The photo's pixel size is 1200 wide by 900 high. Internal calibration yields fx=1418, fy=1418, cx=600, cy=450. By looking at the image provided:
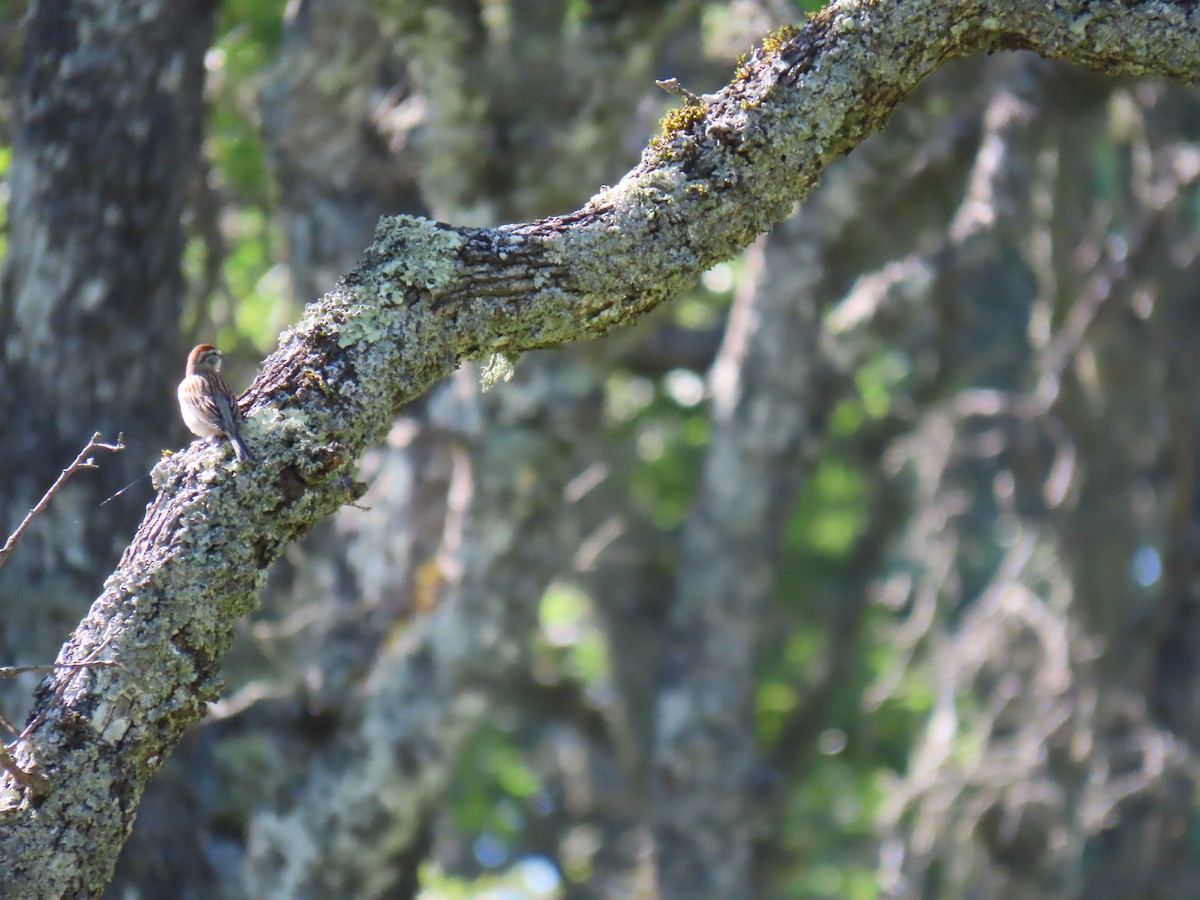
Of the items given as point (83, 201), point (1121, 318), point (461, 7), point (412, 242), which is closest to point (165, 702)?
point (412, 242)

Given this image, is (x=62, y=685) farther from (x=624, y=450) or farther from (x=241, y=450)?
(x=624, y=450)

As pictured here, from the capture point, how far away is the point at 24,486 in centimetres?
441

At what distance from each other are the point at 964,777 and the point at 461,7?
506 centimetres

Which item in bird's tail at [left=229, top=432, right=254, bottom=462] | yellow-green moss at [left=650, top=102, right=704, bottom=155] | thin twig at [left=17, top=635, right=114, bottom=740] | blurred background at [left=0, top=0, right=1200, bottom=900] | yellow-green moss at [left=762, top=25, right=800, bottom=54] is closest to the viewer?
thin twig at [left=17, top=635, right=114, bottom=740]

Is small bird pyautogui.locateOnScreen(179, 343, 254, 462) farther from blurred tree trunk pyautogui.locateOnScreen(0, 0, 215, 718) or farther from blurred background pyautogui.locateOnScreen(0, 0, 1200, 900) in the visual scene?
blurred background pyautogui.locateOnScreen(0, 0, 1200, 900)

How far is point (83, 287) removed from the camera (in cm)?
462

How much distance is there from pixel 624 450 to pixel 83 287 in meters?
6.16

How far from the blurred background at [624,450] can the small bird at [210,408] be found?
1.73m

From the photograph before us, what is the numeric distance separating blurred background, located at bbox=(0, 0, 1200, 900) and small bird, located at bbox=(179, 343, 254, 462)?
1734mm

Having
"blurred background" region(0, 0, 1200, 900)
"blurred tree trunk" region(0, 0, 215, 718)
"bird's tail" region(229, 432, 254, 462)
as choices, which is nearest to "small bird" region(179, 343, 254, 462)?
"bird's tail" region(229, 432, 254, 462)

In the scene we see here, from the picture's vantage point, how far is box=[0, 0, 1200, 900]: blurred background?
4746 mm

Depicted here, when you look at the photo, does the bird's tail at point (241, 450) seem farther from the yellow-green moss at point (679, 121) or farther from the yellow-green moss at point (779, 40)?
the yellow-green moss at point (779, 40)

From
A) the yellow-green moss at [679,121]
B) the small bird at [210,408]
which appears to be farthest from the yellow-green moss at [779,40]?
the small bird at [210,408]

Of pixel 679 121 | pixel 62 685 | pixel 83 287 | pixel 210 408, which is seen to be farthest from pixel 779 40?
pixel 83 287
